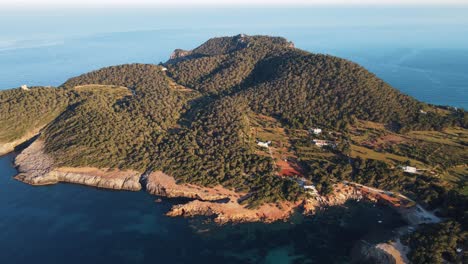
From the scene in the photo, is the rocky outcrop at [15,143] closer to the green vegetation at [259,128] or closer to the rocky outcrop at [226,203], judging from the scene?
the green vegetation at [259,128]

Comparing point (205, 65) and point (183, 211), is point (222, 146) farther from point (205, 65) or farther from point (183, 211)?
point (205, 65)

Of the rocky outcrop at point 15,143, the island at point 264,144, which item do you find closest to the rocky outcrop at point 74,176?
the island at point 264,144

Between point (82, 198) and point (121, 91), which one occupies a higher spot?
point (121, 91)

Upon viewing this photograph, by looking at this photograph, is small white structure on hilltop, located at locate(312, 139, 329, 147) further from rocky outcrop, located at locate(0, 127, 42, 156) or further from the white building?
rocky outcrop, located at locate(0, 127, 42, 156)

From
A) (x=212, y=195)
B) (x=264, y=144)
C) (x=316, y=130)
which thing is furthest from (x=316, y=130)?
(x=212, y=195)

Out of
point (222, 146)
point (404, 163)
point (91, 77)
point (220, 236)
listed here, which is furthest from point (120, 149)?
point (404, 163)

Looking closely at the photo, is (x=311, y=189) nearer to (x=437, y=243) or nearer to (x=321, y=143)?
(x=321, y=143)

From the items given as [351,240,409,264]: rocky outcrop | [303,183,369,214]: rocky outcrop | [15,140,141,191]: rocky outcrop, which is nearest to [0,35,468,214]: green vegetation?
[303,183,369,214]: rocky outcrop
